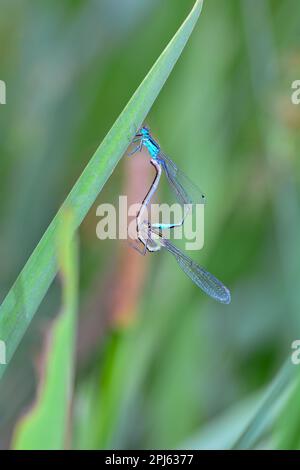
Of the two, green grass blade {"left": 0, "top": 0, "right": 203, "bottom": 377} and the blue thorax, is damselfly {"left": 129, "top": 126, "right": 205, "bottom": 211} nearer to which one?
the blue thorax

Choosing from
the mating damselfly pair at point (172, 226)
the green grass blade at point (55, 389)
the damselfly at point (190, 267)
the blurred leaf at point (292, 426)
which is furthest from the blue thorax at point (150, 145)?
the green grass blade at point (55, 389)

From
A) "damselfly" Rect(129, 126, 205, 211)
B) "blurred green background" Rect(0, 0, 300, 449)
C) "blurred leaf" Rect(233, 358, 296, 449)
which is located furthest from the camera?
"blurred green background" Rect(0, 0, 300, 449)

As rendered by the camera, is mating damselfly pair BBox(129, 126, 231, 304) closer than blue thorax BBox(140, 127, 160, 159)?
Yes

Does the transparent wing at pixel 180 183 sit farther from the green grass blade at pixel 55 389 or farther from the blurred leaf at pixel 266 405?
the green grass blade at pixel 55 389

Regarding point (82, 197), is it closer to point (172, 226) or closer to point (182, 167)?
point (172, 226)

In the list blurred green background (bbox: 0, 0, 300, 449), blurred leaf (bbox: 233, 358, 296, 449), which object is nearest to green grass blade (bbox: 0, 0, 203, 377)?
blurred leaf (bbox: 233, 358, 296, 449)
